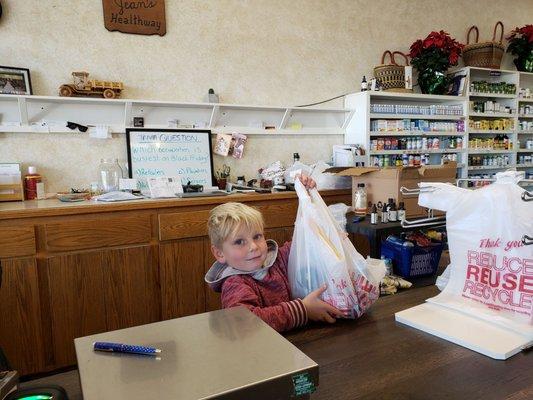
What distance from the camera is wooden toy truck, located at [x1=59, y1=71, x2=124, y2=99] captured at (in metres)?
2.59

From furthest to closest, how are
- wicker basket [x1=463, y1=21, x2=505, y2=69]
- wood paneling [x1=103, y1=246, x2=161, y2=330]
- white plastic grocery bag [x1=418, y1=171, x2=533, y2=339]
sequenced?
wicker basket [x1=463, y1=21, x2=505, y2=69] < wood paneling [x1=103, y1=246, x2=161, y2=330] < white plastic grocery bag [x1=418, y1=171, x2=533, y2=339]

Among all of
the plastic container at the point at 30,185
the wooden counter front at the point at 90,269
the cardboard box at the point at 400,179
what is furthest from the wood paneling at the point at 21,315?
the cardboard box at the point at 400,179

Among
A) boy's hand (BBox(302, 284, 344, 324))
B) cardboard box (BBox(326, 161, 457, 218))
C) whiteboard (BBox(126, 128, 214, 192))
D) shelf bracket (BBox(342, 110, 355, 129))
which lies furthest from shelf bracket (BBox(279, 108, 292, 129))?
boy's hand (BBox(302, 284, 344, 324))

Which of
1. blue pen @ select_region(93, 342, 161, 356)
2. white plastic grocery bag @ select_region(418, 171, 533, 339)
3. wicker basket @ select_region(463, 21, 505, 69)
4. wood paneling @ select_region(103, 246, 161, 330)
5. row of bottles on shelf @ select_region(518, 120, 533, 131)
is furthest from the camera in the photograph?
row of bottles on shelf @ select_region(518, 120, 533, 131)

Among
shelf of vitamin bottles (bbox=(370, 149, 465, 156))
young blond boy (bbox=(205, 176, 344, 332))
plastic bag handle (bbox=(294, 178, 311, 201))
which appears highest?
shelf of vitamin bottles (bbox=(370, 149, 465, 156))

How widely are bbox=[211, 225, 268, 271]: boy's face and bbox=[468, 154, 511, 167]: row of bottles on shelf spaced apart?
11.5 feet

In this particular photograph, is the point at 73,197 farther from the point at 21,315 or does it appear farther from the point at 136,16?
the point at 136,16

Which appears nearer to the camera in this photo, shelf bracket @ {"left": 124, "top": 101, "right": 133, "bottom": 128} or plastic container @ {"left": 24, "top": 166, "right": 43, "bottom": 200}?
plastic container @ {"left": 24, "top": 166, "right": 43, "bottom": 200}

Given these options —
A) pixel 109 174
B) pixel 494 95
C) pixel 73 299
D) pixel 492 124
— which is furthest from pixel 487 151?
pixel 73 299

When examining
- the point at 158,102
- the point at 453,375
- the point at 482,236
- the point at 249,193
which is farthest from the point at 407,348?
the point at 158,102

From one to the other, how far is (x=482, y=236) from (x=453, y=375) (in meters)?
0.38

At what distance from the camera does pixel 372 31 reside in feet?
12.4

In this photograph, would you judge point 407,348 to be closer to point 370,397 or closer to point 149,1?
point 370,397

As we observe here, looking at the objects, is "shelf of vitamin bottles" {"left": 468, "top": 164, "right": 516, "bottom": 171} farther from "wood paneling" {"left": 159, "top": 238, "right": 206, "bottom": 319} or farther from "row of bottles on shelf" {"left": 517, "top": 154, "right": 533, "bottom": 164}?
"wood paneling" {"left": 159, "top": 238, "right": 206, "bottom": 319}
